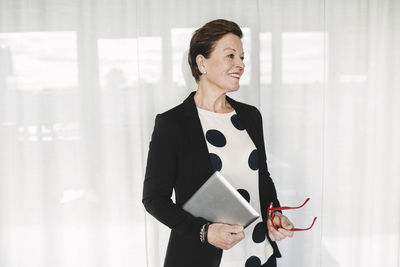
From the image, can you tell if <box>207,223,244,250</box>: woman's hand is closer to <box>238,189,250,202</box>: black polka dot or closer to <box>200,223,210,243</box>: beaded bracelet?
<box>200,223,210,243</box>: beaded bracelet

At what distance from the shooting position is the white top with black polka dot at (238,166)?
1418 mm

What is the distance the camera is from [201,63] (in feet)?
4.96

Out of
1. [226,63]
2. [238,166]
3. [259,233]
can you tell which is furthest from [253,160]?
[226,63]

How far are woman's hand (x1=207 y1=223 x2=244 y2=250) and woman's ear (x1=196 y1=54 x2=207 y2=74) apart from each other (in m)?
0.63

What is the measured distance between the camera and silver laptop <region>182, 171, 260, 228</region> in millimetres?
1185

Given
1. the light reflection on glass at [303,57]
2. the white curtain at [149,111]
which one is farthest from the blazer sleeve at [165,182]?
the light reflection on glass at [303,57]

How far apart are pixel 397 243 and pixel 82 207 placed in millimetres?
2161

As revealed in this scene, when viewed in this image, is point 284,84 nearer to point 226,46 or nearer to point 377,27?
point 377,27

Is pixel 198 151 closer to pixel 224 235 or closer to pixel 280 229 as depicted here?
pixel 224 235

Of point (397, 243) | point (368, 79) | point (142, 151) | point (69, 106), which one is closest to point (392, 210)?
point (397, 243)

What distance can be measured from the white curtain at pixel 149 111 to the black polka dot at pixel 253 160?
3.00ft

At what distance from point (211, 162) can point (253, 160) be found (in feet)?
0.63

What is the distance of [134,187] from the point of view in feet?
7.70

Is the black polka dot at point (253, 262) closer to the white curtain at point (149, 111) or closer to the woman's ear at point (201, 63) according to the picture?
the woman's ear at point (201, 63)
